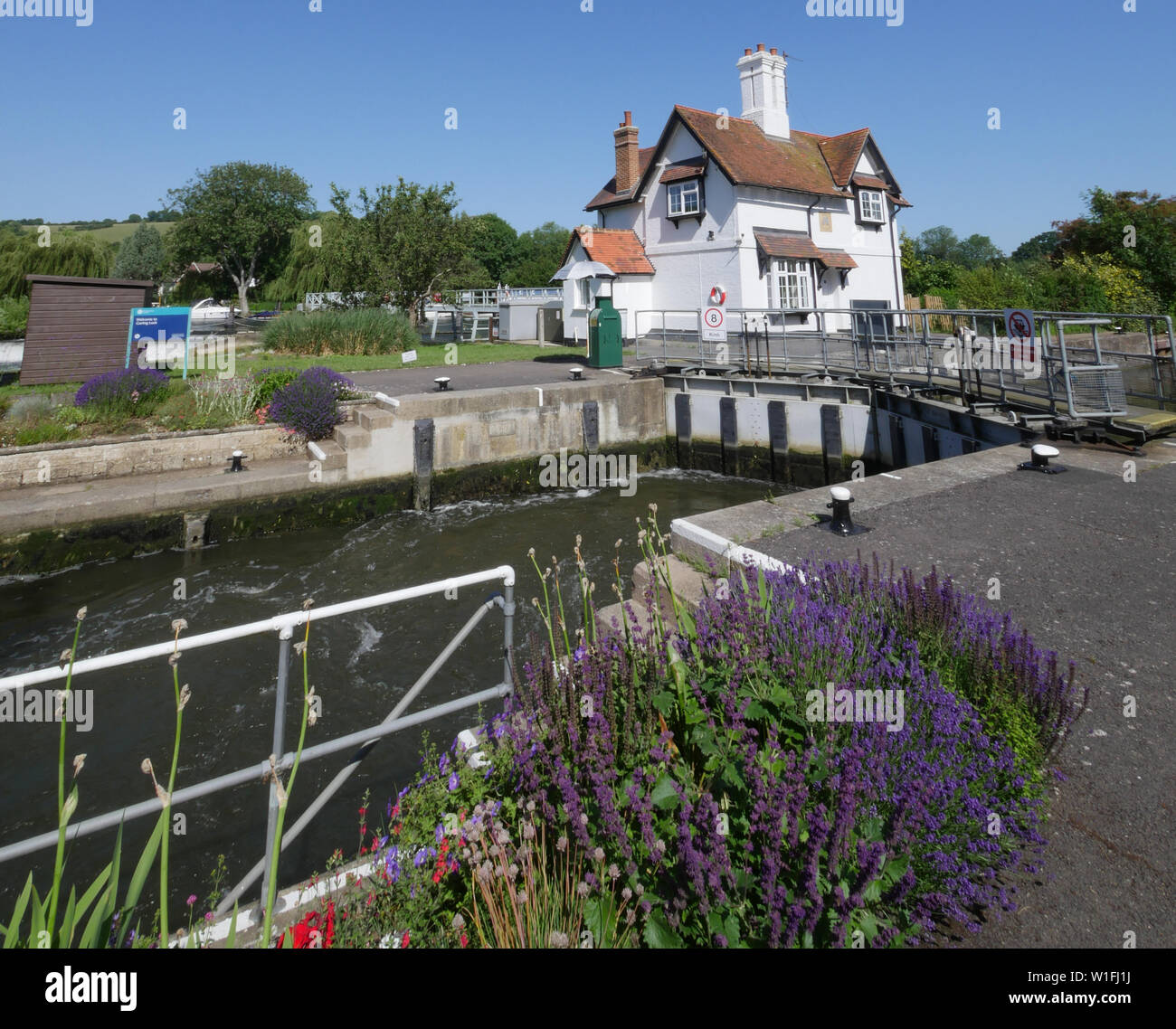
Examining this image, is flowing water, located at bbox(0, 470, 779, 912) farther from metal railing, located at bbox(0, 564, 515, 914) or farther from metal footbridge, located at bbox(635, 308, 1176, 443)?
metal footbridge, located at bbox(635, 308, 1176, 443)

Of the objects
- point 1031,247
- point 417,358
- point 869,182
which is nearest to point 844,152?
point 869,182

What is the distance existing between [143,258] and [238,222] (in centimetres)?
1547

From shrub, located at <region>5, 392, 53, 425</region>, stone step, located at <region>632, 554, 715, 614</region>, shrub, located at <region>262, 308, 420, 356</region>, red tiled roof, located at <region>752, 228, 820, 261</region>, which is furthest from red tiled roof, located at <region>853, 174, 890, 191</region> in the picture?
stone step, located at <region>632, 554, 715, 614</region>

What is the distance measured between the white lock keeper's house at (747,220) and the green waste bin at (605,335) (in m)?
5.38

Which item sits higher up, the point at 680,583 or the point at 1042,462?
the point at 1042,462

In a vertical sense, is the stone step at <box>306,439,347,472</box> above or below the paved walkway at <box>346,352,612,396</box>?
below

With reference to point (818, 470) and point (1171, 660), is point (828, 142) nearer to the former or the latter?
point (818, 470)

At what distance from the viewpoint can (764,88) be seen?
32406 mm

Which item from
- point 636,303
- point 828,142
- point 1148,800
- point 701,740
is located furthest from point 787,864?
point 828,142

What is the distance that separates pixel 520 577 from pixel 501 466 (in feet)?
21.1

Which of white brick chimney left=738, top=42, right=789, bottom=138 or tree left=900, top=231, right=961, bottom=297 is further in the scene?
tree left=900, top=231, right=961, bottom=297

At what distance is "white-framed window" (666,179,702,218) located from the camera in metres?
29.8

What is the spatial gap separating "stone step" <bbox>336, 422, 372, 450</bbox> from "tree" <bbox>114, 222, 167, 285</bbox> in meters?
63.5

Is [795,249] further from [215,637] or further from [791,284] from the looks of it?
[215,637]
